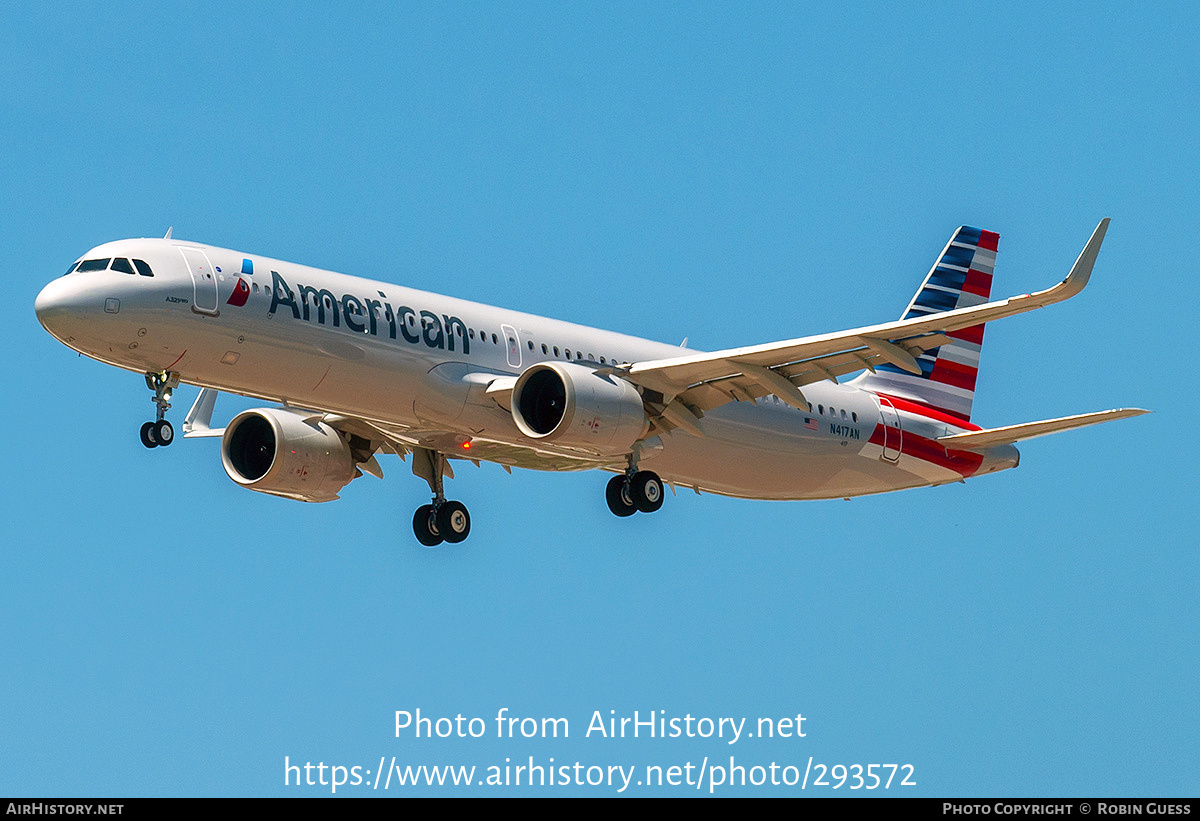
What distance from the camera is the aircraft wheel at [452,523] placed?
4088cm

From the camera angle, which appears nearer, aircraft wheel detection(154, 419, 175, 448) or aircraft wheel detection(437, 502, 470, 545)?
aircraft wheel detection(154, 419, 175, 448)

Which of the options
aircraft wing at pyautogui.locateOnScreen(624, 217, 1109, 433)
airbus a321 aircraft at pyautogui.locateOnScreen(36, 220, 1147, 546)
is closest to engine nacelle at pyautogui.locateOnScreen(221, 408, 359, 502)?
airbus a321 aircraft at pyautogui.locateOnScreen(36, 220, 1147, 546)

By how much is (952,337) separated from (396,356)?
53.7 ft

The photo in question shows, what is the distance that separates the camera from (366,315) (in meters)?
34.6

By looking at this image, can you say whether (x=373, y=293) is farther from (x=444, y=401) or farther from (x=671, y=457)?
(x=671, y=457)

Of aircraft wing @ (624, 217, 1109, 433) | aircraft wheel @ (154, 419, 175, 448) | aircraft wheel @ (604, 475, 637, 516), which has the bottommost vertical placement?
aircraft wheel @ (154, 419, 175, 448)

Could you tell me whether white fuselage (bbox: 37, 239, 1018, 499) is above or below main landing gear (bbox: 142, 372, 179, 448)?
above

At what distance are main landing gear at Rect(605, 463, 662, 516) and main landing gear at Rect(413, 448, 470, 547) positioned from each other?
16.1 ft

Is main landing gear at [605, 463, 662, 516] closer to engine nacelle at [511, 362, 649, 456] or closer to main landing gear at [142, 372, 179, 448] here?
engine nacelle at [511, 362, 649, 456]

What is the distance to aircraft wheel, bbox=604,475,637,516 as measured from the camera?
37406 millimetres

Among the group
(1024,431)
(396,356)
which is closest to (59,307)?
(396,356)

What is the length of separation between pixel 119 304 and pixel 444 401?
22.2ft

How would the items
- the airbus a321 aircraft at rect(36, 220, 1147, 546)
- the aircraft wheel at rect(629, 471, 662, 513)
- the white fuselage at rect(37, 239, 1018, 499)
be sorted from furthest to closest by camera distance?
the aircraft wheel at rect(629, 471, 662, 513), the airbus a321 aircraft at rect(36, 220, 1147, 546), the white fuselage at rect(37, 239, 1018, 499)

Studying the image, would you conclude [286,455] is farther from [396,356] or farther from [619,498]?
[619,498]
